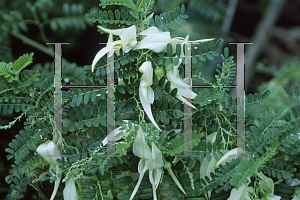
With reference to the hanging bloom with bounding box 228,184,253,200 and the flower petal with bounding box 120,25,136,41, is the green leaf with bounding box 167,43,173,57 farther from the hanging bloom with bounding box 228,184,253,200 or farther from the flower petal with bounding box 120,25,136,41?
the hanging bloom with bounding box 228,184,253,200

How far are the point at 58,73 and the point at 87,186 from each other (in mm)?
169

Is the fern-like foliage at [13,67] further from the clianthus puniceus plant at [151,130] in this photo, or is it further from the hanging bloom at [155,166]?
the hanging bloom at [155,166]

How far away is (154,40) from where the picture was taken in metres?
0.39

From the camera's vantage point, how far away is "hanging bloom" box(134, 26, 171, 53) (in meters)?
0.39

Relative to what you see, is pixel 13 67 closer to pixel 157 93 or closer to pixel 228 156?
pixel 157 93

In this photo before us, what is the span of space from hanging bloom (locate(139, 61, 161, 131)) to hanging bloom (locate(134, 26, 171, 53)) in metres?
0.02

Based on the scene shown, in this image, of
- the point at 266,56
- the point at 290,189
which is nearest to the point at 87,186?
→ the point at 290,189

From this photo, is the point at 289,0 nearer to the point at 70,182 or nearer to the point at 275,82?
the point at 275,82

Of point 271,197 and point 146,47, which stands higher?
point 146,47
